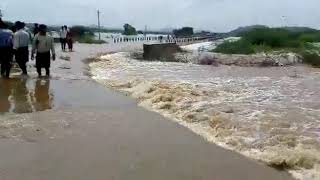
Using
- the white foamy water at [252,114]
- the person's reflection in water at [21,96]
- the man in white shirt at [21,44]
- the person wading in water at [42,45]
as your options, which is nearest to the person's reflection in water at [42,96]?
the person's reflection in water at [21,96]

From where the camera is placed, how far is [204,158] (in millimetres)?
6410

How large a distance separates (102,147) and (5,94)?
5.24 meters

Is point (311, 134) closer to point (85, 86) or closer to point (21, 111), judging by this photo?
point (21, 111)

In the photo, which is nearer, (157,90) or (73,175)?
(73,175)

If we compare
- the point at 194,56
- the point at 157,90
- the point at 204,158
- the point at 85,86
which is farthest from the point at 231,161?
the point at 194,56

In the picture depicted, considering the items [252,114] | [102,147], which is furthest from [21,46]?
[102,147]

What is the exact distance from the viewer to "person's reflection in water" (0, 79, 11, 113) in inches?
381

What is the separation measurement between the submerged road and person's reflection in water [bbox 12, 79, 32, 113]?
19 mm

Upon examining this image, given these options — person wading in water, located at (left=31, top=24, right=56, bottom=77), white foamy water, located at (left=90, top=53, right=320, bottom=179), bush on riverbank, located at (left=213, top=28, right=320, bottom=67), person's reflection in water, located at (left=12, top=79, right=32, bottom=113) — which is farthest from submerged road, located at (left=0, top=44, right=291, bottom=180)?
bush on riverbank, located at (left=213, top=28, right=320, bottom=67)

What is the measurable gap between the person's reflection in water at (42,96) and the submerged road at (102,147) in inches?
0.8

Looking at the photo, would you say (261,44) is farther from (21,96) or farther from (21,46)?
(21,96)

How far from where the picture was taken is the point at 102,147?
6.82m

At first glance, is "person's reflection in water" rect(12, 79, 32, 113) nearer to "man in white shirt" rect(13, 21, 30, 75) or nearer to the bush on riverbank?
"man in white shirt" rect(13, 21, 30, 75)

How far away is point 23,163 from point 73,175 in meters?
0.79
